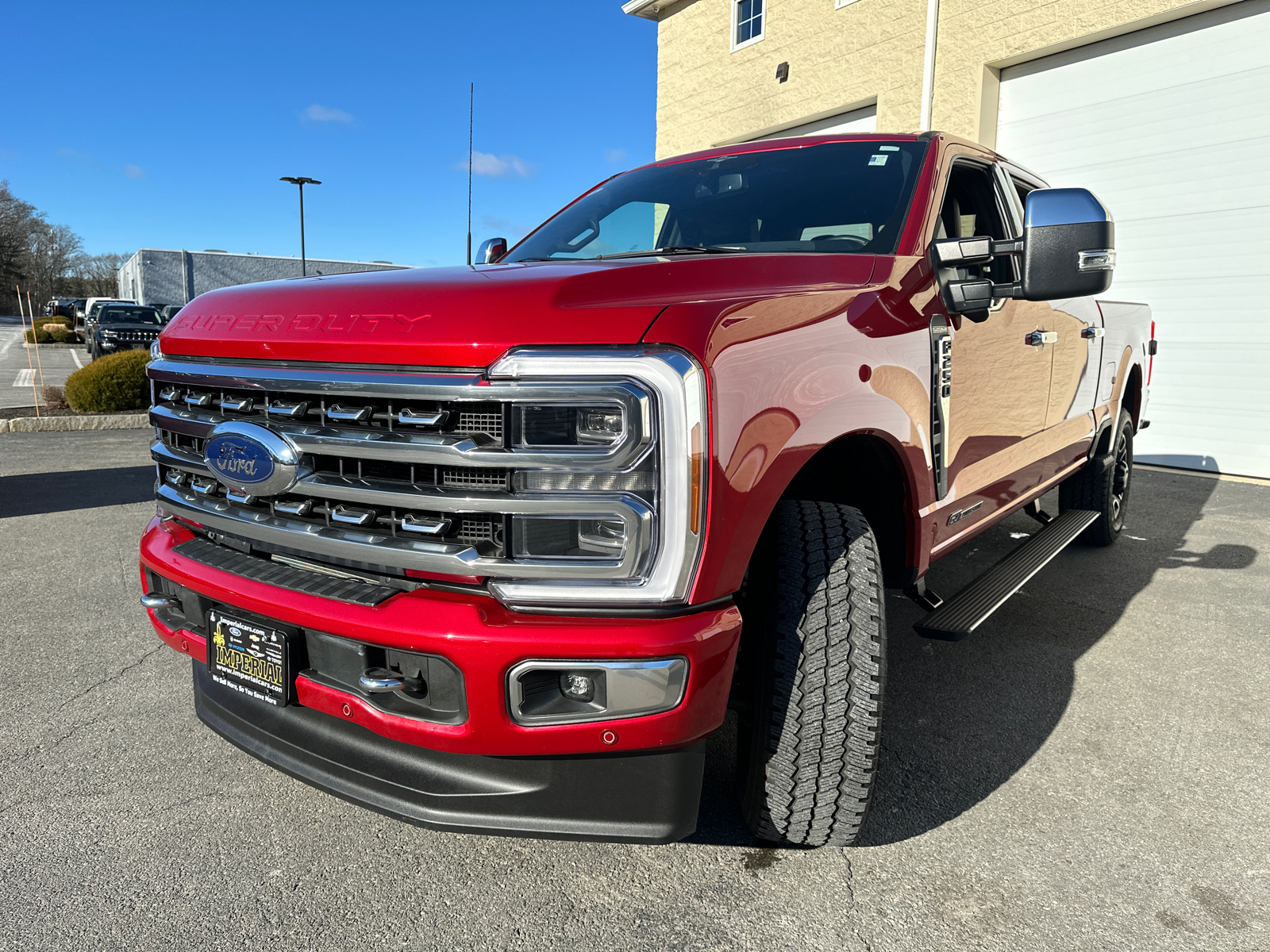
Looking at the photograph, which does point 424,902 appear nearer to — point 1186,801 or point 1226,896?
point 1226,896

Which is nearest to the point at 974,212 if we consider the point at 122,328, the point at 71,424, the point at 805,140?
the point at 805,140

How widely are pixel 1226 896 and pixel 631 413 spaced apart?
5.78ft

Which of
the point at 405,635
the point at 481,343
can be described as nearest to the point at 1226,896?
the point at 405,635

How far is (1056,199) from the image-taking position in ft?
7.13

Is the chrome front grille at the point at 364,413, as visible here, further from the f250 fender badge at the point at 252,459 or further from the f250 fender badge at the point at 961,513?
the f250 fender badge at the point at 961,513

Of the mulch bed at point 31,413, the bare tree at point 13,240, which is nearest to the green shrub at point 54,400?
the mulch bed at point 31,413

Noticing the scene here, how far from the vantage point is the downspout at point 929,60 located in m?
9.55

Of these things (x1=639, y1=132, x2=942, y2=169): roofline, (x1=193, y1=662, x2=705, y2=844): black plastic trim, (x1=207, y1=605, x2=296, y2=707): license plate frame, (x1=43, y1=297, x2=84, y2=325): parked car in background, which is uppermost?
(x1=43, y1=297, x2=84, y2=325): parked car in background

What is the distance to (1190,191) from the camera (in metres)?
8.02

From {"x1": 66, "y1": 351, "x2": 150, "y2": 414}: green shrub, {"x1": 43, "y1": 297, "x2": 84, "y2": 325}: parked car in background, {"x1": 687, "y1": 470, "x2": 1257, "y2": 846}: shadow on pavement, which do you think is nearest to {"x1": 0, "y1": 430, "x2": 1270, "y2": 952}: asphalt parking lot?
{"x1": 687, "y1": 470, "x2": 1257, "y2": 846}: shadow on pavement

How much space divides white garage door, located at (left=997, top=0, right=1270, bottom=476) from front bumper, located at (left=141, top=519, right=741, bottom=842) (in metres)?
8.40

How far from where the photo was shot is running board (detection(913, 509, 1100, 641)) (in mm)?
2496

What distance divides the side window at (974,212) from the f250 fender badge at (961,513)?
2.45ft

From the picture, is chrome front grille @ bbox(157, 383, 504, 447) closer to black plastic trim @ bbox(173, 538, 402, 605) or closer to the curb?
black plastic trim @ bbox(173, 538, 402, 605)
